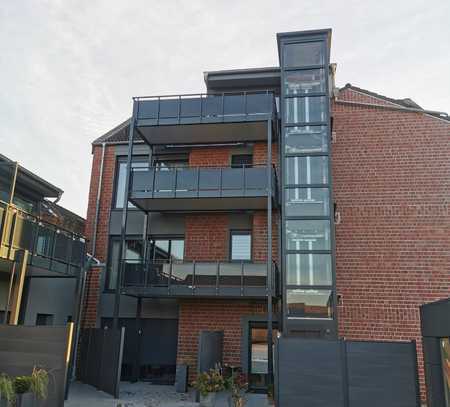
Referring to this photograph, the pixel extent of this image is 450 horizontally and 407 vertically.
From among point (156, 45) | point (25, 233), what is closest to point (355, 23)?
point (156, 45)

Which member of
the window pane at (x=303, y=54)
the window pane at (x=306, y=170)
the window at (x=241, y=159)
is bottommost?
the window pane at (x=306, y=170)

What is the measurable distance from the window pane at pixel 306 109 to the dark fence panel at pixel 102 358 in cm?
825

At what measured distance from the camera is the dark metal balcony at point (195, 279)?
12.7 meters

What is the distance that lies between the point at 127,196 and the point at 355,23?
802 centimetres

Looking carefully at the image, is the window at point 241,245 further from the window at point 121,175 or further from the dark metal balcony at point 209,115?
the window at point 121,175

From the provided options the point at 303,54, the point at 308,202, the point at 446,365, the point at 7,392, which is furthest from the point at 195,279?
the point at 303,54

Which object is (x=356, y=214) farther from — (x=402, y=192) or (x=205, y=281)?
(x=205, y=281)

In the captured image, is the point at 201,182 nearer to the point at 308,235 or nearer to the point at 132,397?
the point at 308,235

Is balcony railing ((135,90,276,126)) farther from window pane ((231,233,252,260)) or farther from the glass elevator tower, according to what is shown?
window pane ((231,233,252,260))

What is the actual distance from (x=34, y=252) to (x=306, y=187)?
7772mm

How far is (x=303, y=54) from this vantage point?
48.2 feet

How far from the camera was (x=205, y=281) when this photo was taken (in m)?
13.0

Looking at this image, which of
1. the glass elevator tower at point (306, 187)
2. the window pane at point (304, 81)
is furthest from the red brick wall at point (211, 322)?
the window pane at point (304, 81)

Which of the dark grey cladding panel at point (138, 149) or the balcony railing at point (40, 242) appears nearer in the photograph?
the balcony railing at point (40, 242)
